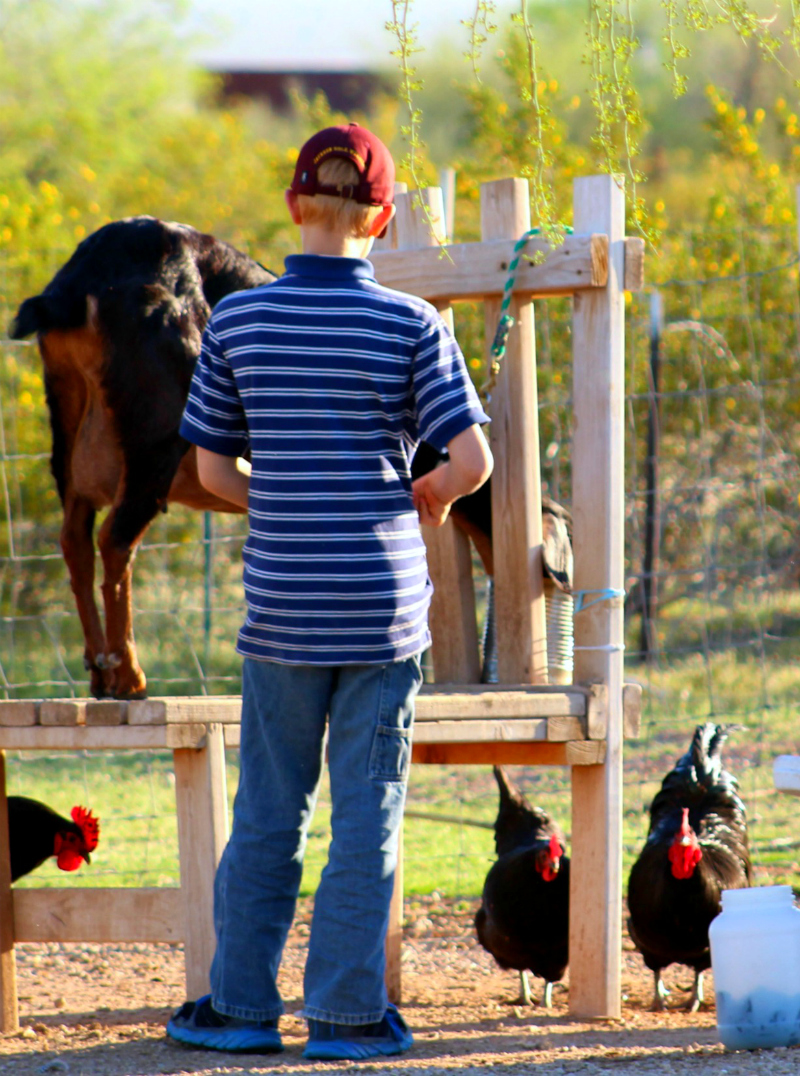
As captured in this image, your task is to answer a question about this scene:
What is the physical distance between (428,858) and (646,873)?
2.06m

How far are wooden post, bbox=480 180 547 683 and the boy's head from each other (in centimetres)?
109

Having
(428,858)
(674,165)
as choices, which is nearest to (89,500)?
(428,858)

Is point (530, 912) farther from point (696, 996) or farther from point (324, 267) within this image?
point (324, 267)

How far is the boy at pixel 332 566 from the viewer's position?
2.79 metres

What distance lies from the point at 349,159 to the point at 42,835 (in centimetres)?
261

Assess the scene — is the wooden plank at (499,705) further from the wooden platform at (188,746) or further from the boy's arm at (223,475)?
the boy's arm at (223,475)

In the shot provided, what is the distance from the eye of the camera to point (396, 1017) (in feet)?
9.96

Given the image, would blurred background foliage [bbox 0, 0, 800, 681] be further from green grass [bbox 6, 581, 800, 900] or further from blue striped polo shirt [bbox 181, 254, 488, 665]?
blue striped polo shirt [bbox 181, 254, 488, 665]

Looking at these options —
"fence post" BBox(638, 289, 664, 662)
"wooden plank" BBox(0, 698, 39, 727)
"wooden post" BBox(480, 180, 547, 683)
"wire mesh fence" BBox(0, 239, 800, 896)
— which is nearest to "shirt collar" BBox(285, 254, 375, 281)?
"wooden post" BBox(480, 180, 547, 683)

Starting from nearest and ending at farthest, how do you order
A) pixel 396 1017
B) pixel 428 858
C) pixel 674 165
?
pixel 396 1017, pixel 428 858, pixel 674 165

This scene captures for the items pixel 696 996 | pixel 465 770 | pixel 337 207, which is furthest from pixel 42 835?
pixel 465 770

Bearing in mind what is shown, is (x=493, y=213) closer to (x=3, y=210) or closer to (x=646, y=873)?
(x=646, y=873)

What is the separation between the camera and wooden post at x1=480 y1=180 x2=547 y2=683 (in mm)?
3871

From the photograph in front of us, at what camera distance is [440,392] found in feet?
9.09
